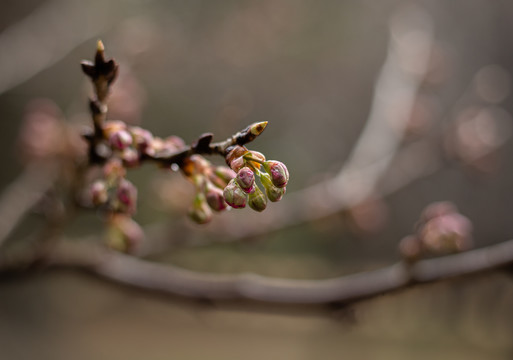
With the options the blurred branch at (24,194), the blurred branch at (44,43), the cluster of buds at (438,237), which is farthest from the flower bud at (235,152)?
the blurred branch at (44,43)

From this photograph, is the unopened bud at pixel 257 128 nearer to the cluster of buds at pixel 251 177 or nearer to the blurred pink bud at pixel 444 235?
the cluster of buds at pixel 251 177

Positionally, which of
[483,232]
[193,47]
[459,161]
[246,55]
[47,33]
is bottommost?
[459,161]

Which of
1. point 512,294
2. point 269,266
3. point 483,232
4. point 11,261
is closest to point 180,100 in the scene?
point 269,266

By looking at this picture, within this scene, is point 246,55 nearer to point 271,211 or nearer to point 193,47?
point 271,211

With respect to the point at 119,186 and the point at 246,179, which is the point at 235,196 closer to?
the point at 246,179

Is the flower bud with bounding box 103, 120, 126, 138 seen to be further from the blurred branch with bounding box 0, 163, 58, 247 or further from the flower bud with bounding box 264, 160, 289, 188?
the blurred branch with bounding box 0, 163, 58, 247
